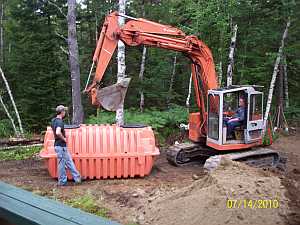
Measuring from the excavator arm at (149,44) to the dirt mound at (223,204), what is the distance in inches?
142

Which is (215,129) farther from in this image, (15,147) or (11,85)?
(11,85)

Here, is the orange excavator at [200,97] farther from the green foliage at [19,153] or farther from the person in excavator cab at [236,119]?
the green foliage at [19,153]

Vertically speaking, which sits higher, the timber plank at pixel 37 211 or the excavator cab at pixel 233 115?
the timber plank at pixel 37 211

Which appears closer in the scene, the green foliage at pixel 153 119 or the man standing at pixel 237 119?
the man standing at pixel 237 119

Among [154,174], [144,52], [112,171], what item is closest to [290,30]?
[144,52]

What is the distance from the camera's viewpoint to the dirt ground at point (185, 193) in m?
6.08

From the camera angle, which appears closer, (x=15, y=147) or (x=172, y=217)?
(x=172, y=217)

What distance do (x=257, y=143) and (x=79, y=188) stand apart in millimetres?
5029

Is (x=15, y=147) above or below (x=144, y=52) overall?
below

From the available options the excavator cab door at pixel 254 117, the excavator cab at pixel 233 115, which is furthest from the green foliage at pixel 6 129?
the excavator cab door at pixel 254 117

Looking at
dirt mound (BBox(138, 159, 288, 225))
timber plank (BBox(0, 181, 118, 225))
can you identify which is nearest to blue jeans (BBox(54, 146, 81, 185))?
dirt mound (BBox(138, 159, 288, 225))

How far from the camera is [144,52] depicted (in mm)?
21438

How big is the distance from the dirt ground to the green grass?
4.88 feet

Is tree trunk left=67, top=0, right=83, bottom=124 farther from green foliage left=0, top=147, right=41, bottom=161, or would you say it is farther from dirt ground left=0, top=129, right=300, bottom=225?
dirt ground left=0, top=129, right=300, bottom=225
